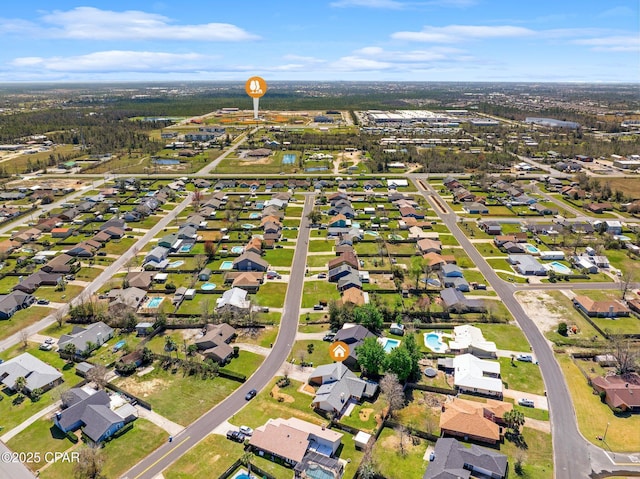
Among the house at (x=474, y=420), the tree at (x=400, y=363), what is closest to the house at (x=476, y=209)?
the tree at (x=400, y=363)

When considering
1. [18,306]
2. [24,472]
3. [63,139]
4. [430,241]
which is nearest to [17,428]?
[24,472]

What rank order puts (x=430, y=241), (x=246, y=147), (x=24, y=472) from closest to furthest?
(x=24, y=472) < (x=430, y=241) < (x=246, y=147)

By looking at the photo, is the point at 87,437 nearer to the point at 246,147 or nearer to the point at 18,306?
the point at 18,306

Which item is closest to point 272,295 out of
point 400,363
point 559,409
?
point 400,363

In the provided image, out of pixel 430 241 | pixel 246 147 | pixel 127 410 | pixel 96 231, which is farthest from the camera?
→ pixel 246 147

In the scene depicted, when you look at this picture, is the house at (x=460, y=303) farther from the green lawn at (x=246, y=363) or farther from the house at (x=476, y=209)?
the house at (x=476, y=209)

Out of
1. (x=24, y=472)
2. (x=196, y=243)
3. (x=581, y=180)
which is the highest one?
Answer: (x=581, y=180)
